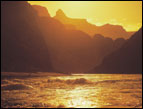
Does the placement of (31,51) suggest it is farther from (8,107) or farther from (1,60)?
(8,107)

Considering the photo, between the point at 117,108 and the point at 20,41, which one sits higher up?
the point at 20,41

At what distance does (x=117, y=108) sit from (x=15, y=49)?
554ft

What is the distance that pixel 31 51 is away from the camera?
652ft

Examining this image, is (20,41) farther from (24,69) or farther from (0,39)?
(24,69)

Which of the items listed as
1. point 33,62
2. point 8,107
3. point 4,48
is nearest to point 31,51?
point 33,62

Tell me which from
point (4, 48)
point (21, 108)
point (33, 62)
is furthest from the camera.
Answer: point (33, 62)

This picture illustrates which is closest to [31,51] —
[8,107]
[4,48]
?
[4,48]

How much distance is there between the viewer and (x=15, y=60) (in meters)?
172

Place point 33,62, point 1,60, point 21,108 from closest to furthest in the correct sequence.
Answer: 1. point 21,108
2. point 1,60
3. point 33,62

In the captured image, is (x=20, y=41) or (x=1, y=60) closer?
(x=1, y=60)

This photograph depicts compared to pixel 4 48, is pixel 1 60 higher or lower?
lower

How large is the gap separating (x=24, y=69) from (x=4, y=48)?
1015 inches

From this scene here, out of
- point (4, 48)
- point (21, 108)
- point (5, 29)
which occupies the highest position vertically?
point (5, 29)

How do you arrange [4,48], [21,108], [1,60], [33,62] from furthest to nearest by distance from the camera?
[33,62] < [4,48] < [1,60] < [21,108]
